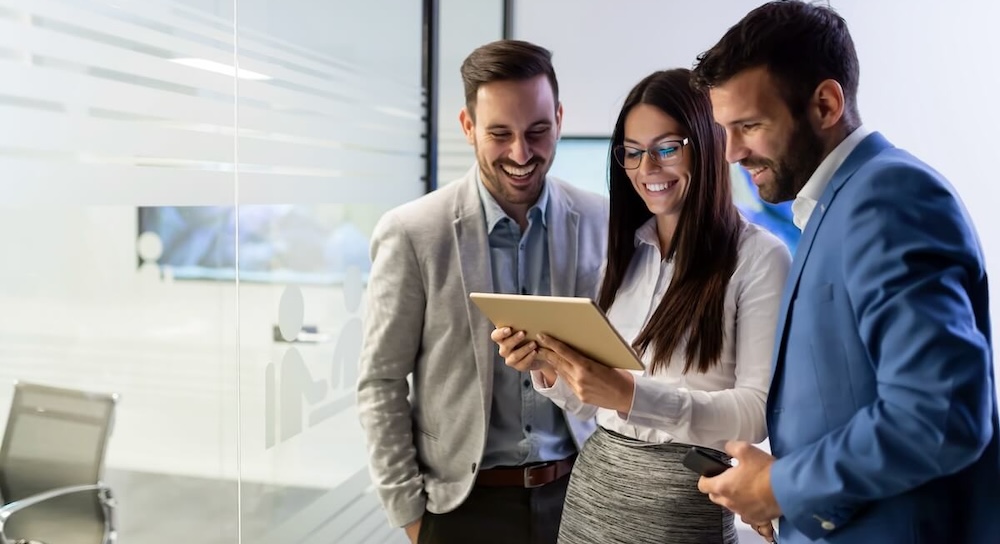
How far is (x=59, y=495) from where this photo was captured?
1.73m

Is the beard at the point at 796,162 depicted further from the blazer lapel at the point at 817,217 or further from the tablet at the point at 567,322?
the tablet at the point at 567,322

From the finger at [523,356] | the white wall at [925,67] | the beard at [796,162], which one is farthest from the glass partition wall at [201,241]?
the white wall at [925,67]

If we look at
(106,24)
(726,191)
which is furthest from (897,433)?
(106,24)

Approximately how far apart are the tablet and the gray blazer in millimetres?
389

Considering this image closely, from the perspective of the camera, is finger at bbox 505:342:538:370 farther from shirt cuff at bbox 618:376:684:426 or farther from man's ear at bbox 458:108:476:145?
man's ear at bbox 458:108:476:145

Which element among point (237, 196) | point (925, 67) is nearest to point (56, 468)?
point (237, 196)

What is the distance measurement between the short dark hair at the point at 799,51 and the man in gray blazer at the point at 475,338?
2.66 feet

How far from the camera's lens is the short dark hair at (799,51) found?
4.31 feet

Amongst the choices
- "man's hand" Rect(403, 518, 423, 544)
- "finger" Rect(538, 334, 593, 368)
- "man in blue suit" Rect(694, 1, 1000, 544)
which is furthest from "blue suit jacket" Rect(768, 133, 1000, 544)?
"man's hand" Rect(403, 518, 423, 544)

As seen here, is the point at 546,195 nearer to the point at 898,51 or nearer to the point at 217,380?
the point at 217,380

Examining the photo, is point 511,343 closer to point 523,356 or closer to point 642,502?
point 523,356

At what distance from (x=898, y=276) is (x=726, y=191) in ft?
2.42

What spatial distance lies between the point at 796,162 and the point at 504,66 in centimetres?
92

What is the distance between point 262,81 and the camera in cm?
242
